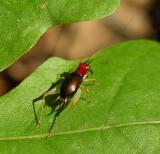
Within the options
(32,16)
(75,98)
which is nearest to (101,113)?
(75,98)

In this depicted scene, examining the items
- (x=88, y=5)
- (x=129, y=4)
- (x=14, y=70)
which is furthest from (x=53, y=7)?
(x=129, y=4)

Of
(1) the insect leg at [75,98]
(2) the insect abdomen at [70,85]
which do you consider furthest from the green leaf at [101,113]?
(2) the insect abdomen at [70,85]

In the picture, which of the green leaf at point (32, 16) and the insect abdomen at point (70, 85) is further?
Answer: the insect abdomen at point (70, 85)

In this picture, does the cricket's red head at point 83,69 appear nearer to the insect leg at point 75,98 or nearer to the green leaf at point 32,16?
the insect leg at point 75,98

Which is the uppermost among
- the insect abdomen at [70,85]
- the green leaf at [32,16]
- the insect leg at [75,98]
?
the green leaf at [32,16]

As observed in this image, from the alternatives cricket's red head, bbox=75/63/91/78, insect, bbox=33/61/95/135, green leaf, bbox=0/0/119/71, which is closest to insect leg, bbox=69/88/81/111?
insect, bbox=33/61/95/135

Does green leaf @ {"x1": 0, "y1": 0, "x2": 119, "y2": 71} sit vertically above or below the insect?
above

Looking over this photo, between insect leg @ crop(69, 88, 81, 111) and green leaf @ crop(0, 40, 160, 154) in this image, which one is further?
insect leg @ crop(69, 88, 81, 111)

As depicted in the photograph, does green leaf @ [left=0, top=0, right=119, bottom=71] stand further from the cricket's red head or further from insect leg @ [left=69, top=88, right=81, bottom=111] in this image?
insect leg @ [left=69, top=88, right=81, bottom=111]
